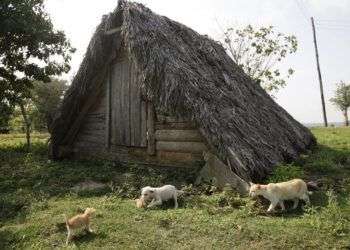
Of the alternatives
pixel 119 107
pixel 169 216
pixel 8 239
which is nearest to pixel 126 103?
pixel 119 107

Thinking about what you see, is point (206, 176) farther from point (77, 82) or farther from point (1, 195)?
point (77, 82)

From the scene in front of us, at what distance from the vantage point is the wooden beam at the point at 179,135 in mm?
9508

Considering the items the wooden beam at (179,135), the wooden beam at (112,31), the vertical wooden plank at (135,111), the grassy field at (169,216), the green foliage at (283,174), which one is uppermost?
the wooden beam at (112,31)

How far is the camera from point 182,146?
981 centimetres

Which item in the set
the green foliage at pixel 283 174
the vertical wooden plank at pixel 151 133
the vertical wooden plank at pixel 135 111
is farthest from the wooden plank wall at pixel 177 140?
the green foliage at pixel 283 174

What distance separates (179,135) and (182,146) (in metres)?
0.27

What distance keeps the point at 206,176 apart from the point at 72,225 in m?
3.35

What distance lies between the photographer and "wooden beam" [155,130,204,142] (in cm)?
951

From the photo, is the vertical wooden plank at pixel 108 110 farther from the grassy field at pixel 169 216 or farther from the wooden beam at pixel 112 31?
the grassy field at pixel 169 216

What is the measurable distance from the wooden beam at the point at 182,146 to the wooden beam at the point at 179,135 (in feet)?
0.31

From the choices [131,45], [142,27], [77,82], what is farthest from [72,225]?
[77,82]

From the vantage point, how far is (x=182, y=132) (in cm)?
980

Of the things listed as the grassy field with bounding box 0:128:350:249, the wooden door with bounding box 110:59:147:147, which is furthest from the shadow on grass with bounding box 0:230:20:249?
the wooden door with bounding box 110:59:147:147

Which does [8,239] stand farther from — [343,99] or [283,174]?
[343,99]
